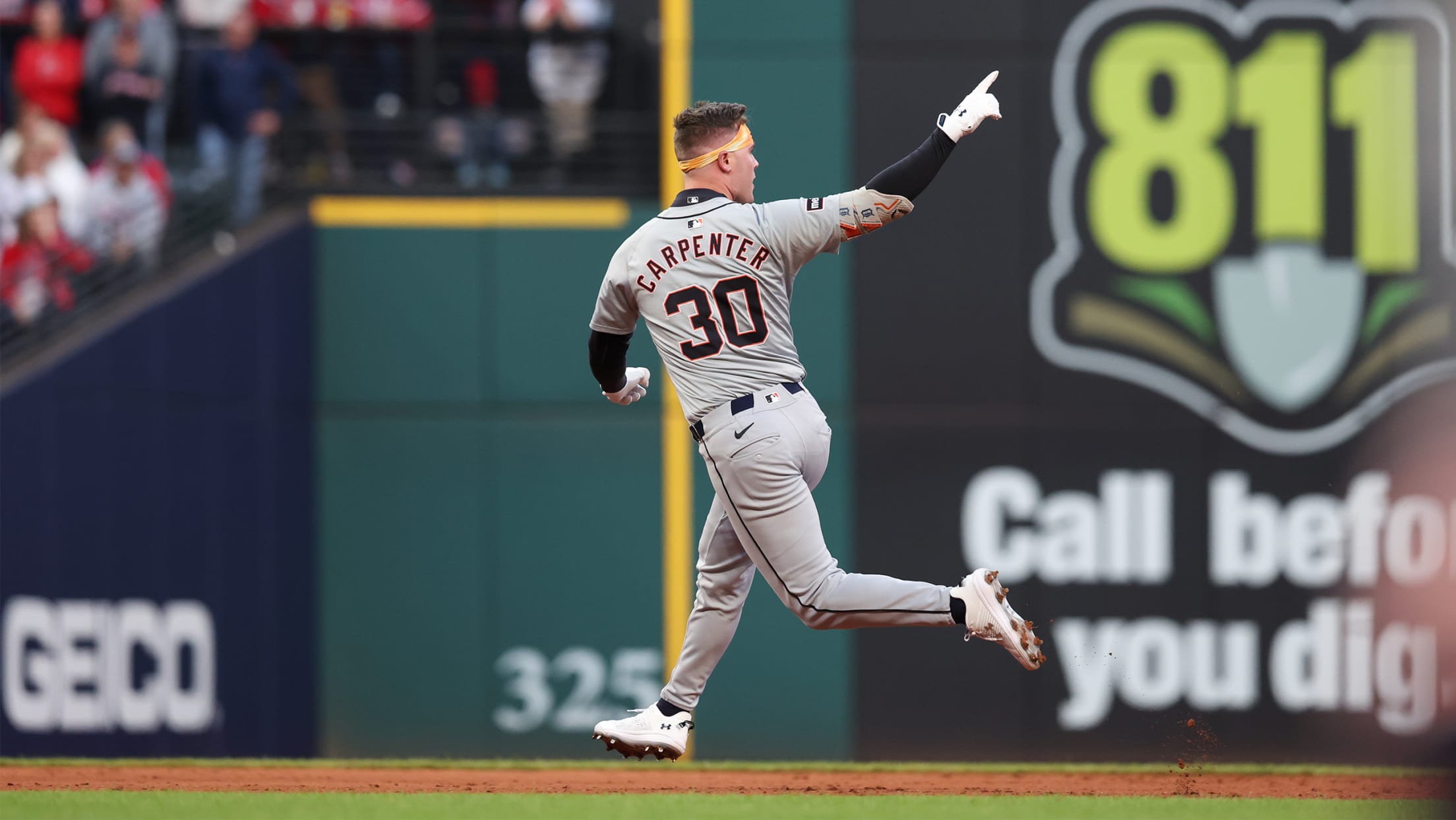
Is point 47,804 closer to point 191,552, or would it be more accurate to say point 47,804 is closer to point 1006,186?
point 191,552

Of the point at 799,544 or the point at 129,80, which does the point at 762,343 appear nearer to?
the point at 799,544

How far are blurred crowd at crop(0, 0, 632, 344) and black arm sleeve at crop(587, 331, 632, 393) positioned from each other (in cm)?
500

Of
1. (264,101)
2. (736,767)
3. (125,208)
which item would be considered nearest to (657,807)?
(736,767)

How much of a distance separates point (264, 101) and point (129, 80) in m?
0.85

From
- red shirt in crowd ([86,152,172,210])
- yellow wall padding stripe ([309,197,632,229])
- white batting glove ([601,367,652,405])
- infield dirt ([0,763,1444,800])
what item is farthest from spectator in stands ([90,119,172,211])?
white batting glove ([601,367,652,405])

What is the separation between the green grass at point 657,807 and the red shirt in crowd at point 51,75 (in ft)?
19.6

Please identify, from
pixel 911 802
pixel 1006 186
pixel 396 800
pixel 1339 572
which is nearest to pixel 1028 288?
pixel 1006 186

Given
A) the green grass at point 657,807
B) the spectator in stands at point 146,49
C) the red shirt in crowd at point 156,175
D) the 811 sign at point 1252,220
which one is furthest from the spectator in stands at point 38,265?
the 811 sign at point 1252,220

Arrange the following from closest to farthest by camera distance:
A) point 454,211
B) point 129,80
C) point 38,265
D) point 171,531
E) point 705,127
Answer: point 705,127 → point 38,265 → point 171,531 → point 454,211 → point 129,80

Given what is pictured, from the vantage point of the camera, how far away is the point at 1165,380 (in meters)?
11.1

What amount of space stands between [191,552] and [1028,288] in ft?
17.0

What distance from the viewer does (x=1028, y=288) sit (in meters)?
11.2

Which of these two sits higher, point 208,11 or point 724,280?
point 208,11

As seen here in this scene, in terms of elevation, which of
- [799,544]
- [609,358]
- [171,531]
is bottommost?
[171,531]
